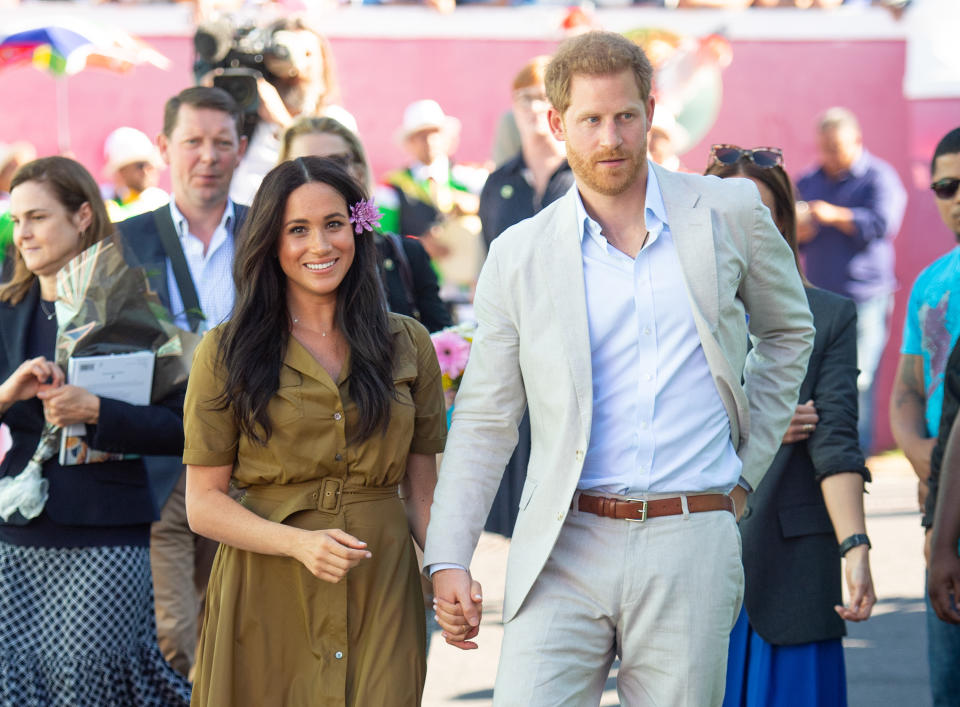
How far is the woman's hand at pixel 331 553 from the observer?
353 centimetres

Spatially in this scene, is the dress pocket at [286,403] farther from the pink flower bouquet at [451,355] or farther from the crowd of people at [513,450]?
the pink flower bouquet at [451,355]

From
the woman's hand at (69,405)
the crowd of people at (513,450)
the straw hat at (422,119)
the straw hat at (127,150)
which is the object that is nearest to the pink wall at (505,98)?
the straw hat at (422,119)

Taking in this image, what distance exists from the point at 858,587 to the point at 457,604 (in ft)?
4.67

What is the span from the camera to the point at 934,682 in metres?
4.64

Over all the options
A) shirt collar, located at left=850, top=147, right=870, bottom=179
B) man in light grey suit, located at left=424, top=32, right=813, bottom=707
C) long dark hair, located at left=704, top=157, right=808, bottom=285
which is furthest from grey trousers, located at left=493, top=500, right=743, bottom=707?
shirt collar, located at left=850, top=147, right=870, bottom=179

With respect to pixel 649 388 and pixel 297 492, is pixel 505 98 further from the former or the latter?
pixel 649 388

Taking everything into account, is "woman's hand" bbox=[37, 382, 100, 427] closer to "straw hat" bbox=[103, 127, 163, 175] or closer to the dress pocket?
the dress pocket

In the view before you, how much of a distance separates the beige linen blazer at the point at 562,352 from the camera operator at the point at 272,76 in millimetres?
3319

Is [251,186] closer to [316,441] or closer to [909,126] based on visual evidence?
[316,441]

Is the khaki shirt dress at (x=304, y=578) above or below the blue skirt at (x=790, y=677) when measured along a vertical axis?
above

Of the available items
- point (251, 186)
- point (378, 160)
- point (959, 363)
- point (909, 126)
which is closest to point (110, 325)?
point (251, 186)

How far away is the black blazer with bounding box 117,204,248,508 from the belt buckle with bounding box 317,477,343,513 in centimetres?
174

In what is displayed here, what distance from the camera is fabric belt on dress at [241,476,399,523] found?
3.75m

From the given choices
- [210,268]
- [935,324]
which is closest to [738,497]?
[935,324]
